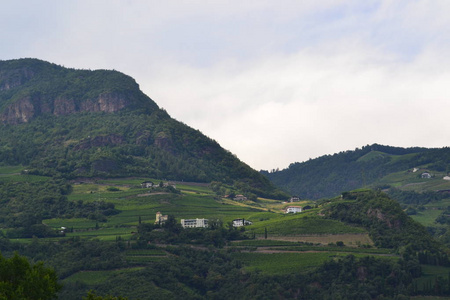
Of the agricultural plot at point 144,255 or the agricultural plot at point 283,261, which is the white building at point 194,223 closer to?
the agricultural plot at point 283,261

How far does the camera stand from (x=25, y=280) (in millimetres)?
75625

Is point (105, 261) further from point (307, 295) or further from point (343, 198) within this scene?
point (343, 198)

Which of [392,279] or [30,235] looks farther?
[30,235]

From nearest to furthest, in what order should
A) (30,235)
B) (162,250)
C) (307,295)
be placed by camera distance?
(307,295) < (162,250) < (30,235)

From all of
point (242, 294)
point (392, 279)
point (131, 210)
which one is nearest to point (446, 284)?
point (392, 279)

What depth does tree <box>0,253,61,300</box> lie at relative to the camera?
72938 millimetres

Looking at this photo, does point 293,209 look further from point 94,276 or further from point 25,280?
point 25,280

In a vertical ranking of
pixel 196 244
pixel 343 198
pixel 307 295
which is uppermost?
pixel 343 198

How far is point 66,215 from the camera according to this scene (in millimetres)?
172000

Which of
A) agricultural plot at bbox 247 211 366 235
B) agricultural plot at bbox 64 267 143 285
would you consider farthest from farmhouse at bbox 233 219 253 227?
agricultural plot at bbox 64 267 143 285

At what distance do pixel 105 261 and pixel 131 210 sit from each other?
36250mm

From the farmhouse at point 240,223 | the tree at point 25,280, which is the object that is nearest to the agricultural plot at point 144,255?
the farmhouse at point 240,223

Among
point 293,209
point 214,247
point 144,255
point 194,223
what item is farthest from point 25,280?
point 293,209

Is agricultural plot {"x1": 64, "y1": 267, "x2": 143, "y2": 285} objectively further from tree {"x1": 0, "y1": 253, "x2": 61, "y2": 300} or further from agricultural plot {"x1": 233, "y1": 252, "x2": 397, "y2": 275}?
tree {"x1": 0, "y1": 253, "x2": 61, "y2": 300}
